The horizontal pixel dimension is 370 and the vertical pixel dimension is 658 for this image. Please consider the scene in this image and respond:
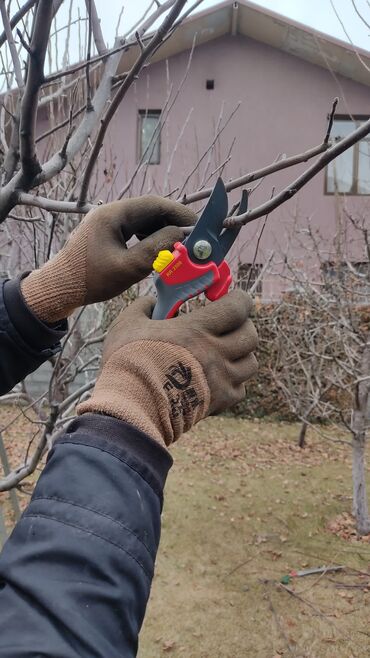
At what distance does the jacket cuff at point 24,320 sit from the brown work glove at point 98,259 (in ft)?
0.06

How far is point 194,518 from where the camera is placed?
4.82m

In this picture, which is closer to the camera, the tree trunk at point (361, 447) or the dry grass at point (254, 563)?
the dry grass at point (254, 563)

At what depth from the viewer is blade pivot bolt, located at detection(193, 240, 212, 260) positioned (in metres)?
1.24

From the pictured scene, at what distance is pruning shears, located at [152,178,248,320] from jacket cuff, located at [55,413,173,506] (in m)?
0.47

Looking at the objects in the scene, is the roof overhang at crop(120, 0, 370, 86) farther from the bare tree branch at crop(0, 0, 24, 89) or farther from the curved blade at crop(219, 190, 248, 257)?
the curved blade at crop(219, 190, 248, 257)

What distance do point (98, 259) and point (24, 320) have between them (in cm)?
25

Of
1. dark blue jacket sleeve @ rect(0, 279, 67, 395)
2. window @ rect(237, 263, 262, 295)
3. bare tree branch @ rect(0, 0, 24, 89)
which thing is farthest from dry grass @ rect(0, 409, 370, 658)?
bare tree branch @ rect(0, 0, 24, 89)

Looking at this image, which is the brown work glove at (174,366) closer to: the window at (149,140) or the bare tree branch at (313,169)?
the bare tree branch at (313,169)

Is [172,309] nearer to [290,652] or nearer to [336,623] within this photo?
[290,652]

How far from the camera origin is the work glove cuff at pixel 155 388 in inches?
36.2

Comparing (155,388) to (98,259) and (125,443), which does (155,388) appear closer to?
(125,443)

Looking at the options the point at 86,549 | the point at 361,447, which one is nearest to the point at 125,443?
the point at 86,549

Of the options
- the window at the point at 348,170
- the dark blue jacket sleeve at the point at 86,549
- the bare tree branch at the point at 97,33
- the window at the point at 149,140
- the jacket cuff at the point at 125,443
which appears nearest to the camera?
the dark blue jacket sleeve at the point at 86,549

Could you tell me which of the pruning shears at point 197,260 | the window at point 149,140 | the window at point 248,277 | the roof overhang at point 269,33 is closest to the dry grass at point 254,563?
the window at point 248,277
